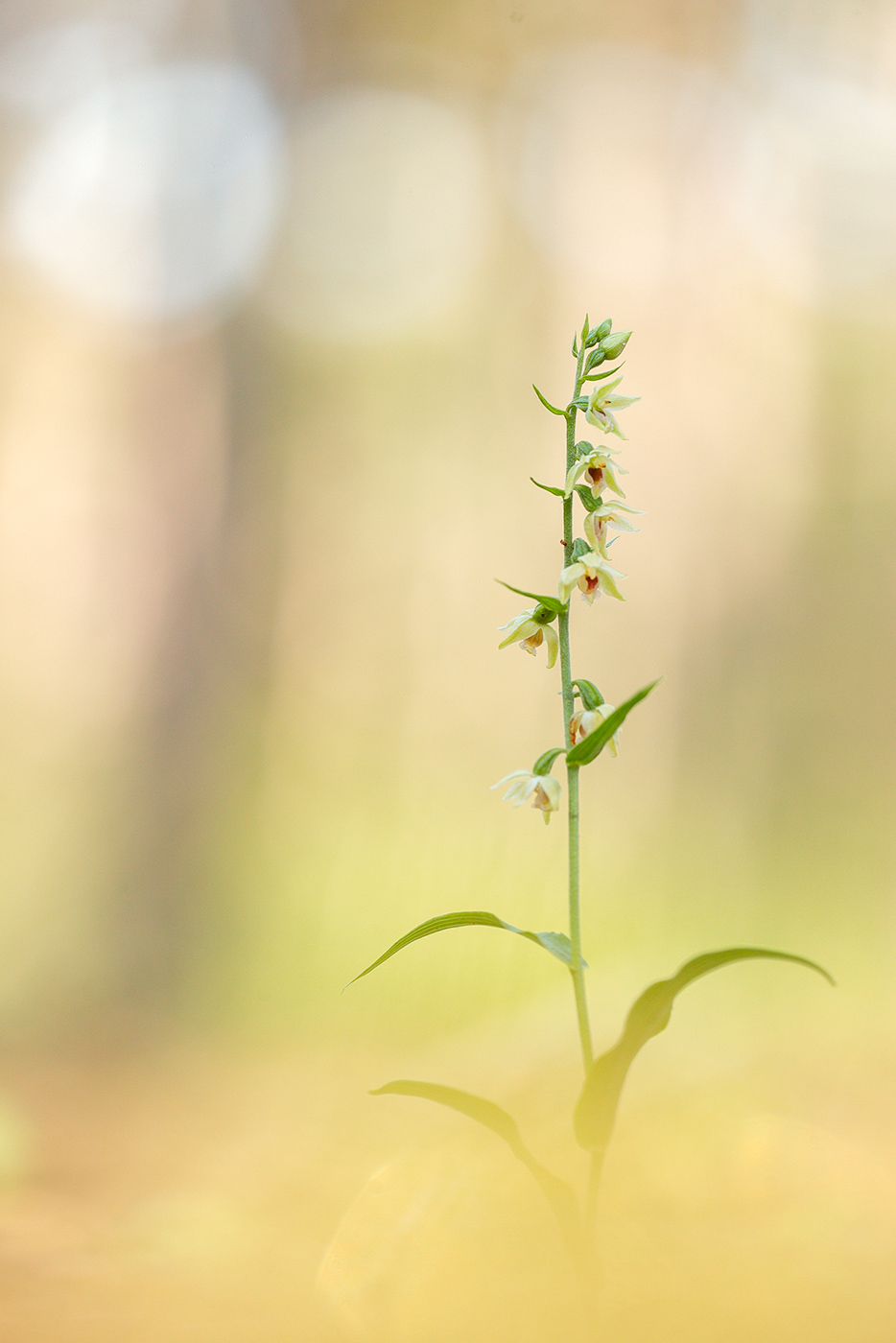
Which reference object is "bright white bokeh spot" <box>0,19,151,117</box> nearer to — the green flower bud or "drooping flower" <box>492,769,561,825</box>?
the green flower bud

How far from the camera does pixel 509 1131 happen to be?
901 mm

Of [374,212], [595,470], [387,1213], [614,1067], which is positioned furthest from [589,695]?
[374,212]

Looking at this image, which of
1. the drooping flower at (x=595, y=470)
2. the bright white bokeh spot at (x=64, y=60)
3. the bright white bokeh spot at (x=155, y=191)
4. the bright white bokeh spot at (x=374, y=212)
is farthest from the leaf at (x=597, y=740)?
the bright white bokeh spot at (x=64, y=60)

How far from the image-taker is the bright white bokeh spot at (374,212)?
234 cm

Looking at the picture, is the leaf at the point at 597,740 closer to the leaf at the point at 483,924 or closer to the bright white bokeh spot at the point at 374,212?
the leaf at the point at 483,924

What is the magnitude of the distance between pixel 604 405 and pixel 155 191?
1.93m

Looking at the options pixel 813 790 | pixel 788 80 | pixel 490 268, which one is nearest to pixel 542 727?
pixel 813 790

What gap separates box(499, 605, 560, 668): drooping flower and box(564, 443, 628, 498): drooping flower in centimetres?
13

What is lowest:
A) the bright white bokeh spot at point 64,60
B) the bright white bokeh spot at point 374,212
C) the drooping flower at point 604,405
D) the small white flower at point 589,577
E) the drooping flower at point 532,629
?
the drooping flower at point 532,629

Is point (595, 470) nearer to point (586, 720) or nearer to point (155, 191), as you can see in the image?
point (586, 720)

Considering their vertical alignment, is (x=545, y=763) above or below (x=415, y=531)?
below

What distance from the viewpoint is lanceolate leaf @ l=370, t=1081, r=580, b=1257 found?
871mm

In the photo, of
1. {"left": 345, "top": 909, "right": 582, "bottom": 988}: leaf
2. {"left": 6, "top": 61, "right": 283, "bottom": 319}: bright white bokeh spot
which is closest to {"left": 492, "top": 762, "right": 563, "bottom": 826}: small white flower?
{"left": 345, "top": 909, "right": 582, "bottom": 988}: leaf

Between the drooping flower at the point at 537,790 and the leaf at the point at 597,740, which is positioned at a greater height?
the leaf at the point at 597,740
